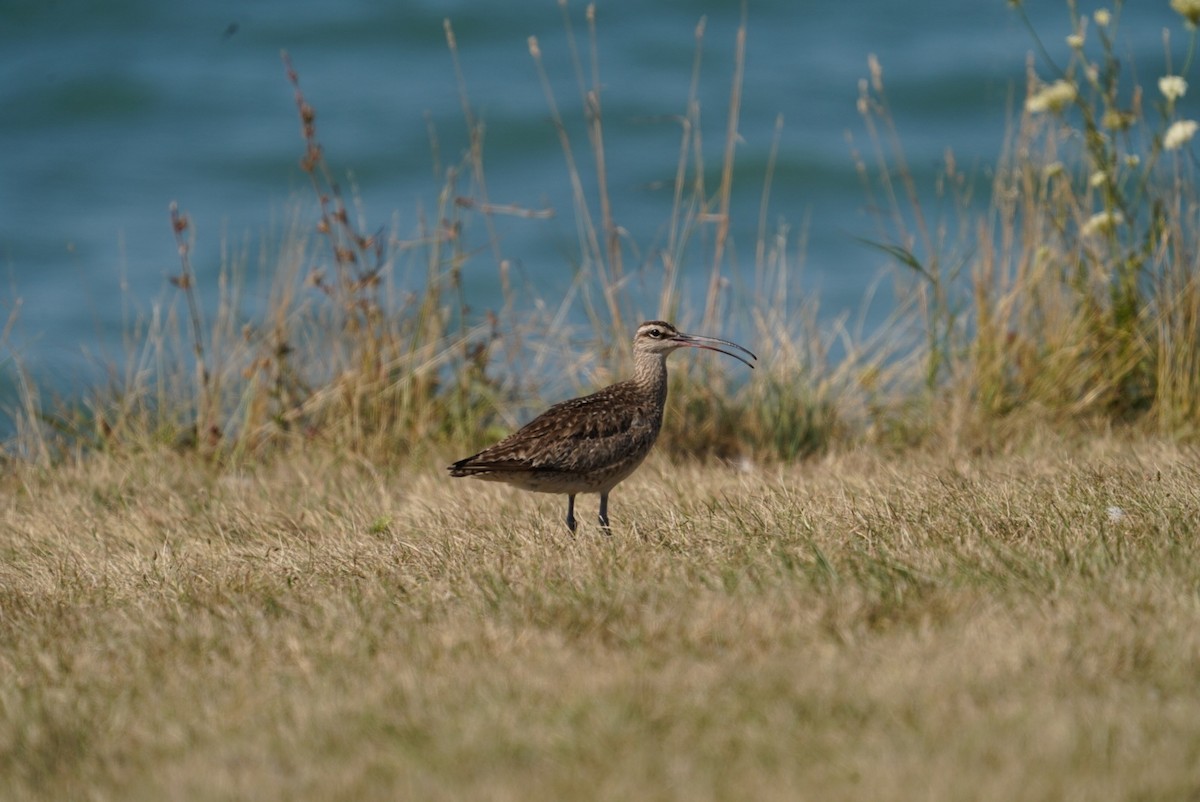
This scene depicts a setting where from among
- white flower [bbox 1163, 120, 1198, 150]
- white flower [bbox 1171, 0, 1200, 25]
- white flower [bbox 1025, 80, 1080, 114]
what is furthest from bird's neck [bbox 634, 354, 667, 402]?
white flower [bbox 1171, 0, 1200, 25]

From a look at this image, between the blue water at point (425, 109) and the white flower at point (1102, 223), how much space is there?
8.46 meters

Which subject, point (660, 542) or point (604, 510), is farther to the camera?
point (604, 510)

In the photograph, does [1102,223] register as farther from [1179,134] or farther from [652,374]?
[652,374]

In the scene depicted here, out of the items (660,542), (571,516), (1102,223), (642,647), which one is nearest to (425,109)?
(1102,223)

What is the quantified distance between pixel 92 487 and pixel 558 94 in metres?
12.5

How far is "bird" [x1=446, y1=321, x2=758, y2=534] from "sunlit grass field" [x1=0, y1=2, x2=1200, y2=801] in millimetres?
201

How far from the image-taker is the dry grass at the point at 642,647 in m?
3.54

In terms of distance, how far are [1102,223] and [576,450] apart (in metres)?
3.16

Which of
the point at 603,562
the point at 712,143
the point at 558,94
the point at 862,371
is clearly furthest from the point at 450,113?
the point at 603,562

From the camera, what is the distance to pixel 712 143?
1886cm

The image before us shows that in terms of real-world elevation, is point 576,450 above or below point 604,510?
above

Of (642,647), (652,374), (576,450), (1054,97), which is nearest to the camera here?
(642,647)

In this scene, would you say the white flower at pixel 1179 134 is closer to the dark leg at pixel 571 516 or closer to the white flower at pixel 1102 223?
the white flower at pixel 1102 223

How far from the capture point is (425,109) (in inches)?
745
